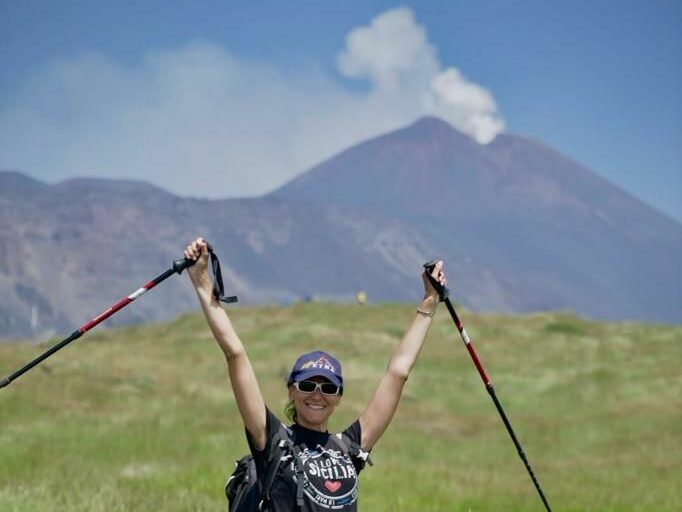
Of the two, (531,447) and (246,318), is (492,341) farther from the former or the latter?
(531,447)

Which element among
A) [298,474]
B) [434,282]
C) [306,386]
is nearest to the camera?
[298,474]

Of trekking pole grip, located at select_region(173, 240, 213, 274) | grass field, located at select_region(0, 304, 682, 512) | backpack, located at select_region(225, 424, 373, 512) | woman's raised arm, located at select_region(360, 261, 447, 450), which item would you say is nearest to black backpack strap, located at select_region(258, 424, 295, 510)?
backpack, located at select_region(225, 424, 373, 512)

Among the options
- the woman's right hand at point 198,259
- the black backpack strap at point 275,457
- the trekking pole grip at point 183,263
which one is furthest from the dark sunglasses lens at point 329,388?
the trekking pole grip at point 183,263

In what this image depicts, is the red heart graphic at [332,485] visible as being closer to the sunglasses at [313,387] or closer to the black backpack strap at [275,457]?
the black backpack strap at [275,457]

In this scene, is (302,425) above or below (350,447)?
above

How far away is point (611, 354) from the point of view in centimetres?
5216

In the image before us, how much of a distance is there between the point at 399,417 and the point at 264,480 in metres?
28.0

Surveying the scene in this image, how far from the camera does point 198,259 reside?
6676mm

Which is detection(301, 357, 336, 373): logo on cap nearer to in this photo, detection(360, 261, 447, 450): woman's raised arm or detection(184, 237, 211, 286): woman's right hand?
detection(360, 261, 447, 450): woman's raised arm

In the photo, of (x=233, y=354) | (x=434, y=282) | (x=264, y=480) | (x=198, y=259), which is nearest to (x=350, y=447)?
(x=264, y=480)

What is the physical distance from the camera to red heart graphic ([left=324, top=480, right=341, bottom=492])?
20.8ft

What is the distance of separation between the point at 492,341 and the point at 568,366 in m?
9.62

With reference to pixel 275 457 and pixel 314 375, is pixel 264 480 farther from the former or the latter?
pixel 314 375

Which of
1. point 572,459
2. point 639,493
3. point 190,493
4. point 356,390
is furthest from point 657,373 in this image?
point 190,493
